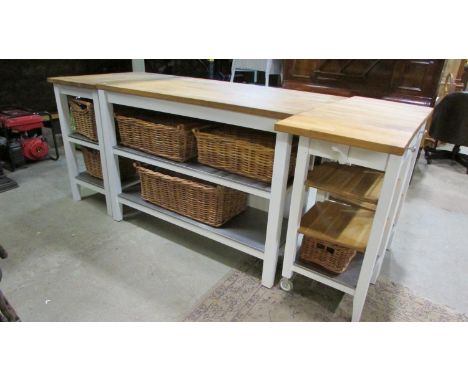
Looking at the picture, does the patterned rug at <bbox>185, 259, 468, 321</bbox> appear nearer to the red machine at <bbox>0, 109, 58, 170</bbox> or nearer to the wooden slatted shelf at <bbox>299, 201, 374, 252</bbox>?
the wooden slatted shelf at <bbox>299, 201, 374, 252</bbox>

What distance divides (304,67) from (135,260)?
2.80 meters

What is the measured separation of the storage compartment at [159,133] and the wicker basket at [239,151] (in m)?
0.12

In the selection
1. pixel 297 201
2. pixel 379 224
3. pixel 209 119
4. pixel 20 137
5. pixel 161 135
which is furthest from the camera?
pixel 20 137

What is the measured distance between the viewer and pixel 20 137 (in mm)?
3414

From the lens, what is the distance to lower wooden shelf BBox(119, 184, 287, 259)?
1.96m

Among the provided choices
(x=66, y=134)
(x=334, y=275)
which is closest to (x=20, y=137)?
(x=66, y=134)

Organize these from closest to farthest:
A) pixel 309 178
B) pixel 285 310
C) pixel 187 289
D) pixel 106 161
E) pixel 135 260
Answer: pixel 309 178 → pixel 285 310 → pixel 187 289 → pixel 135 260 → pixel 106 161

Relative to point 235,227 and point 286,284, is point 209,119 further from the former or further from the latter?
point 286,284

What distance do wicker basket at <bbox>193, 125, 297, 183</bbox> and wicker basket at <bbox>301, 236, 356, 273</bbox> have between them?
1.34 ft

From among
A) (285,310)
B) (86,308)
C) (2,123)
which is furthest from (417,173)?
(2,123)

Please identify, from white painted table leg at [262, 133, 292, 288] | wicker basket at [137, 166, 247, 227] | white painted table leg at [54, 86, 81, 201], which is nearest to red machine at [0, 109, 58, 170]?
white painted table leg at [54, 86, 81, 201]

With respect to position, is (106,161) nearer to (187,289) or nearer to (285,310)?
(187,289)

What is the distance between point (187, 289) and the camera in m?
1.89

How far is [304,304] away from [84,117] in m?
2.05
